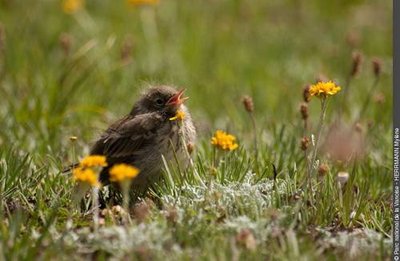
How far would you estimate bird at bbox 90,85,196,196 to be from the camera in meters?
5.35

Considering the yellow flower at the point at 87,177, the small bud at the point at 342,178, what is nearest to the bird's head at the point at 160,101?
the small bud at the point at 342,178

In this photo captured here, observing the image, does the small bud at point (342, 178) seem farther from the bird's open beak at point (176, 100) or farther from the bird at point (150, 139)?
the bird's open beak at point (176, 100)

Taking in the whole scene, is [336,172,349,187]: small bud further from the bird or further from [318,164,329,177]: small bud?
the bird

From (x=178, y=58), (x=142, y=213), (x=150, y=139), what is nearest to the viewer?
(x=142, y=213)

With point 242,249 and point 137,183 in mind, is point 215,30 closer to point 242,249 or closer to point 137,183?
point 137,183

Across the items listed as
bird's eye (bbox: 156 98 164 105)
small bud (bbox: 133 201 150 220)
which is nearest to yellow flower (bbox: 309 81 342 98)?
small bud (bbox: 133 201 150 220)

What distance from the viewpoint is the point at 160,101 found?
5.87m

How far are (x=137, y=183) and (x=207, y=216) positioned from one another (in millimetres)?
1049

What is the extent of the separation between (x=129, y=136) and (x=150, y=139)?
0.15 m

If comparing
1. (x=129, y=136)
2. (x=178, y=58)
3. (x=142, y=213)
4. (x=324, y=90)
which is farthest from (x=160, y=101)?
(x=178, y=58)

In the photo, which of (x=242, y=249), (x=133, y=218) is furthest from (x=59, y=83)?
Result: (x=242, y=249)

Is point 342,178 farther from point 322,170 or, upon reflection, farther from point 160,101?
point 160,101

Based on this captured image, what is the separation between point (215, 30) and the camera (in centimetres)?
995

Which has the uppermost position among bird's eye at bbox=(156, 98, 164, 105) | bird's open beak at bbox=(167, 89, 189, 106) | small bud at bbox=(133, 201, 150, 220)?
bird's open beak at bbox=(167, 89, 189, 106)
